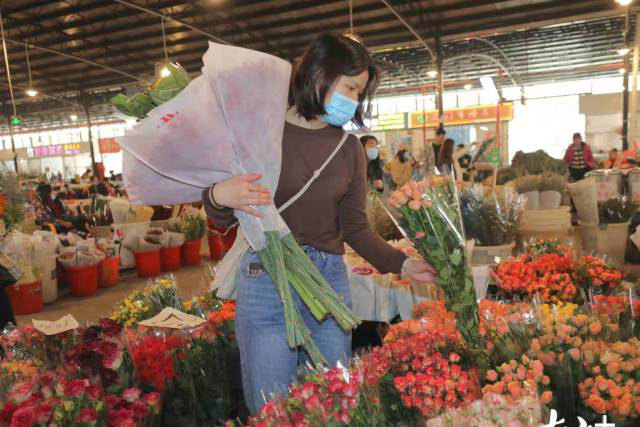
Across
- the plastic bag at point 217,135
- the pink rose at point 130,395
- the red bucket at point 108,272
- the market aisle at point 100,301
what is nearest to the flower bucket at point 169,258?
the market aisle at point 100,301

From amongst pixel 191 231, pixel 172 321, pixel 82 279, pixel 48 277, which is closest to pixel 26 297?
pixel 48 277

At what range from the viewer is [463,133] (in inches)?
722

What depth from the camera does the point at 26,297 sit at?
4.91 metres

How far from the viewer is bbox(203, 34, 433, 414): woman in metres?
1.30

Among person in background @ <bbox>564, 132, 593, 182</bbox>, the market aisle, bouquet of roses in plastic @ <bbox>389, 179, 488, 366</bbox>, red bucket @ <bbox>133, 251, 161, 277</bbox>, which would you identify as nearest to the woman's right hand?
bouquet of roses in plastic @ <bbox>389, 179, 488, 366</bbox>

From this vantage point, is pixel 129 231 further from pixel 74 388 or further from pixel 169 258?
pixel 74 388

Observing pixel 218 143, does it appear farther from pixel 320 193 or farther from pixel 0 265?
pixel 0 265

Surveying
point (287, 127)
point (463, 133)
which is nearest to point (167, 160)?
point (287, 127)

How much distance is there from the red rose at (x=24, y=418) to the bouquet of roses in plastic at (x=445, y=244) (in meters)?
0.94

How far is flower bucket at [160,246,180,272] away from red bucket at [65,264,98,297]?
92cm

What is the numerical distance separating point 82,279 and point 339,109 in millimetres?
4871

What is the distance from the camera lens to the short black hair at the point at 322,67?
130 centimetres

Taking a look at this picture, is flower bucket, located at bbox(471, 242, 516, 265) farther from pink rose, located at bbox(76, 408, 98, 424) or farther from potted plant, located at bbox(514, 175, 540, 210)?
pink rose, located at bbox(76, 408, 98, 424)

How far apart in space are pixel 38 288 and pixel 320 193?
4.56 metres
